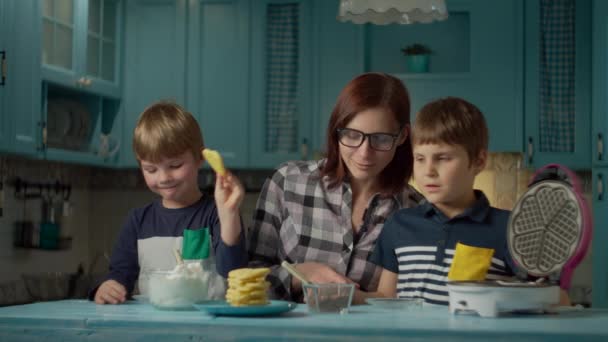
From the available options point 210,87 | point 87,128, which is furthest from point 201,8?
point 87,128

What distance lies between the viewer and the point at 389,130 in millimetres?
2043

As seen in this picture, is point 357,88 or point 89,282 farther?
point 89,282

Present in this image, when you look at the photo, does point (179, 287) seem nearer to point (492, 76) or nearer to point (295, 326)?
point (295, 326)

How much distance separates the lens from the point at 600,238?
3979mm

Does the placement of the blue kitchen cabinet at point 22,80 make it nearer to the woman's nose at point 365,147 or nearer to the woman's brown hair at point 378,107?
the woman's brown hair at point 378,107

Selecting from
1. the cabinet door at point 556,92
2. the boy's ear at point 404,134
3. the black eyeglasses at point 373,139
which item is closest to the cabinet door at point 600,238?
the cabinet door at point 556,92

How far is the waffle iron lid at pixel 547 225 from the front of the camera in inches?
58.2

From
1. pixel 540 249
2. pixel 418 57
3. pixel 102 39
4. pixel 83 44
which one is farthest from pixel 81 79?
pixel 540 249

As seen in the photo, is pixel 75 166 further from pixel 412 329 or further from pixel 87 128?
pixel 412 329

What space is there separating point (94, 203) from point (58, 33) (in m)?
1.42

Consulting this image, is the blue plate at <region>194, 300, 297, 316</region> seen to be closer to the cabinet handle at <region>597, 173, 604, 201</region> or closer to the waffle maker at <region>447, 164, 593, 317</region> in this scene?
the waffle maker at <region>447, 164, 593, 317</region>

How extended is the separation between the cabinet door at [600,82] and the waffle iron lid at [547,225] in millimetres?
2553

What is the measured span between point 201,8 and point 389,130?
2.58m

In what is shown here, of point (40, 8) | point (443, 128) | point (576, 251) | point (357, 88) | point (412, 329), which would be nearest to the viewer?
point (412, 329)
